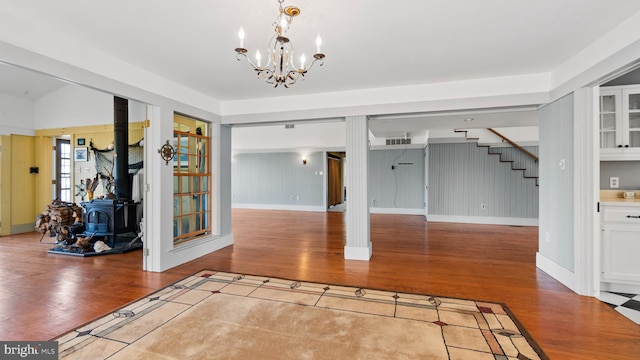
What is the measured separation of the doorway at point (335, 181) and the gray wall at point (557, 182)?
716 cm

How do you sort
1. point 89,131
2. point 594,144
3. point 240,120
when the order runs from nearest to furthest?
point 594,144 → point 240,120 → point 89,131

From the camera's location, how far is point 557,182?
136 inches

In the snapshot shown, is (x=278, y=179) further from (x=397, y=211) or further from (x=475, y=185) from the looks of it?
(x=475, y=185)

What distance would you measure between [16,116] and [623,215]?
10.8 meters

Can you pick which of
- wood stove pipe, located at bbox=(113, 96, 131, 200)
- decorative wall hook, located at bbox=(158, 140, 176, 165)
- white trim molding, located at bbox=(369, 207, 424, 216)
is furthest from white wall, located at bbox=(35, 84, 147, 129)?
white trim molding, located at bbox=(369, 207, 424, 216)

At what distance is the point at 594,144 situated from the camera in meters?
2.94

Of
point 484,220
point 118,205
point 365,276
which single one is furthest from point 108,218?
point 484,220

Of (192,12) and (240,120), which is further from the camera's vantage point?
(240,120)

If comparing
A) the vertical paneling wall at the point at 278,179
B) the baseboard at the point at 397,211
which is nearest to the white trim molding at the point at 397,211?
the baseboard at the point at 397,211

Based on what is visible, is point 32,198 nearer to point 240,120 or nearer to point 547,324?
point 240,120

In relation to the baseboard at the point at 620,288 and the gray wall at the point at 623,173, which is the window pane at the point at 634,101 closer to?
the gray wall at the point at 623,173

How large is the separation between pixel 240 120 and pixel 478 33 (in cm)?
362

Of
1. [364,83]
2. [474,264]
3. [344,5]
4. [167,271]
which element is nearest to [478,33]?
[344,5]

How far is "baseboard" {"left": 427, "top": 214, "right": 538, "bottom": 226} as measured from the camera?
715cm
